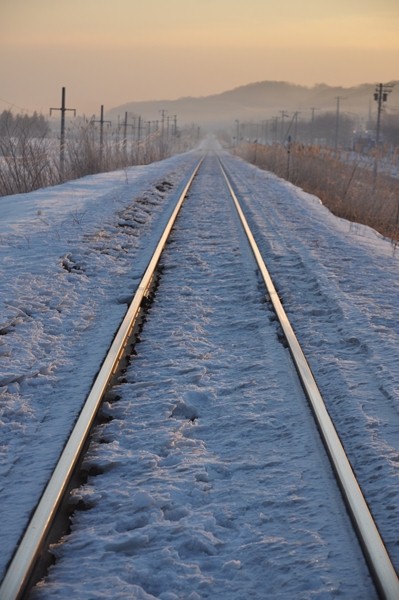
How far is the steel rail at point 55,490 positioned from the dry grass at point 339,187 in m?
11.0

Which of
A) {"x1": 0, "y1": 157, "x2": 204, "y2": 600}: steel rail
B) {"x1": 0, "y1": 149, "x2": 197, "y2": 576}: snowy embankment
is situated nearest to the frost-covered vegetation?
{"x1": 0, "y1": 149, "x2": 197, "y2": 576}: snowy embankment

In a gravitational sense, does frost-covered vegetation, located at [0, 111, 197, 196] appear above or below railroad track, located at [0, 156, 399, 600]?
above

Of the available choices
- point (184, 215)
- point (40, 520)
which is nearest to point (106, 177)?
point (184, 215)

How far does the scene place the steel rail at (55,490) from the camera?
2908mm

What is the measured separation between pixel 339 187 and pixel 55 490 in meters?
24.1

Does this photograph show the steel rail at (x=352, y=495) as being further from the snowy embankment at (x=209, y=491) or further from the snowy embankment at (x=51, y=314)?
the snowy embankment at (x=51, y=314)

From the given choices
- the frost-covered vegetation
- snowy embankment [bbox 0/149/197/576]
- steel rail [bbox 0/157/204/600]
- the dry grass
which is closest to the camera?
steel rail [bbox 0/157/204/600]

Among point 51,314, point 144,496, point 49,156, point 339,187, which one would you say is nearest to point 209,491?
point 144,496

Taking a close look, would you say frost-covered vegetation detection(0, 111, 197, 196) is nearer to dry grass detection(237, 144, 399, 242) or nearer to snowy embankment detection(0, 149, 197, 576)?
snowy embankment detection(0, 149, 197, 576)

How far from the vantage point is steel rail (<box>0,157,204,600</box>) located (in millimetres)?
2908

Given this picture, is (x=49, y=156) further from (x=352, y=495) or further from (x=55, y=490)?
(x=352, y=495)

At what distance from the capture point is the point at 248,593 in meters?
2.95

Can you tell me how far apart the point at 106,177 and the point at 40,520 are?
24.0m

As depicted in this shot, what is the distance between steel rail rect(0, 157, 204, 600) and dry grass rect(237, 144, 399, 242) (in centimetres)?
1097
